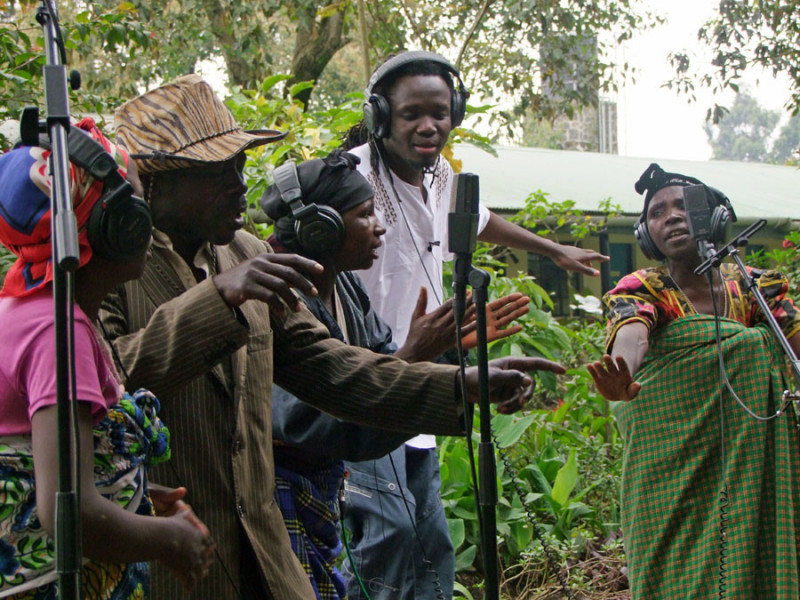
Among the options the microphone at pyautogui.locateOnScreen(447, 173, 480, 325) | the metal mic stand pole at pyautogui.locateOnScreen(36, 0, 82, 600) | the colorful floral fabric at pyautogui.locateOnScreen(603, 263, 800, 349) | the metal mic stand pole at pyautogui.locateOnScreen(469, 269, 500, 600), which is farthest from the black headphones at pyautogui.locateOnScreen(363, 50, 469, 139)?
→ the metal mic stand pole at pyautogui.locateOnScreen(36, 0, 82, 600)

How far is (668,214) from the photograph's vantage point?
4449 mm

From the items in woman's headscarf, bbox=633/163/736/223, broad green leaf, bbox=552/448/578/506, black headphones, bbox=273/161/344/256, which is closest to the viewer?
black headphones, bbox=273/161/344/256

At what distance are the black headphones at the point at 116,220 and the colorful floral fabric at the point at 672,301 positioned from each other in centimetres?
277

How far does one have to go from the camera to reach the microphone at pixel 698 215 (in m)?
4.20

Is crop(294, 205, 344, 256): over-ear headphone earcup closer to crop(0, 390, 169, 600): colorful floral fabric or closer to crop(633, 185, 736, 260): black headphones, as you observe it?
crop(0, 390, 169, 600): colorful floral fabric

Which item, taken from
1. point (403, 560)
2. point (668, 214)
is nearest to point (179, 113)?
point (403, 560)

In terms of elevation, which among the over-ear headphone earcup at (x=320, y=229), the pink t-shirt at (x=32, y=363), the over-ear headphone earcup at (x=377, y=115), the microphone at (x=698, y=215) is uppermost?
the over-ear headphone earcup at (x=377, y=115)

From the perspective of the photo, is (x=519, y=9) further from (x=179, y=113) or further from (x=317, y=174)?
(x=179, y=113)

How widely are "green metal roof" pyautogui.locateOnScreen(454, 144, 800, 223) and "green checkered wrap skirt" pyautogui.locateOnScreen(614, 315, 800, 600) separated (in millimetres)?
7248

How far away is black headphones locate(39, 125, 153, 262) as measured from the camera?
175 cm

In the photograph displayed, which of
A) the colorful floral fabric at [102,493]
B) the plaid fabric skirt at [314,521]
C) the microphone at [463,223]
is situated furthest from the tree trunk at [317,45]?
the colorful floral fabric at [102,493]

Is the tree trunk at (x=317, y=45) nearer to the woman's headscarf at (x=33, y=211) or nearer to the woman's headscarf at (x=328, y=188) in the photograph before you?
the woman's headscarf at (x=328, y=188)

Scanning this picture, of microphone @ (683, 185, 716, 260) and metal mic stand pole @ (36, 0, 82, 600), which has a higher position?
microphone @ (683, 185, 716, 260)

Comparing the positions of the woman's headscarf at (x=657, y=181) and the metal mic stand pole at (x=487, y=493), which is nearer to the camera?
the metal mic stand pole at (x=487, y=493)
